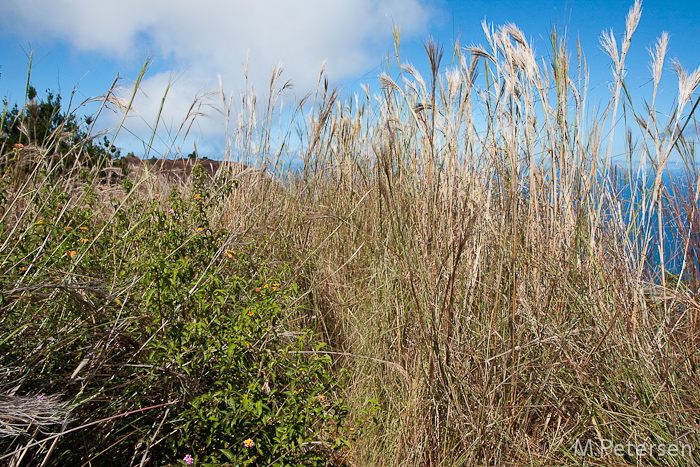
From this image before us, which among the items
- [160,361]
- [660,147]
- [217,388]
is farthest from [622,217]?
[160,361]

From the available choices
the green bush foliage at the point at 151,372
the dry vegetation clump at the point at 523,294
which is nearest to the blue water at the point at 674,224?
the dry vegetation clump at the point at 523,294

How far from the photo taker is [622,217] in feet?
5.52

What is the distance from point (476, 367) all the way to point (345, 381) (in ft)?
2.36

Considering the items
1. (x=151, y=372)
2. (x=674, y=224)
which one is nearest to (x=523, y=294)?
(x=674, y=224)

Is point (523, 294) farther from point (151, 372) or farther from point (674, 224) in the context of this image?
point (151, 372)

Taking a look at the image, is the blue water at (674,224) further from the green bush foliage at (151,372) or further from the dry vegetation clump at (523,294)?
the green bush foliage at (151,372)

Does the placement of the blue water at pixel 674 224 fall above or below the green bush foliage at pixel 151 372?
above

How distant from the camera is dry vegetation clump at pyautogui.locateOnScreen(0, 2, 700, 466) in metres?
1.37

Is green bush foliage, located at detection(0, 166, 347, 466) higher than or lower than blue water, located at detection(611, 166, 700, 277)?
lower

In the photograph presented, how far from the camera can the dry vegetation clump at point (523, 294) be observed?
4.48 ft

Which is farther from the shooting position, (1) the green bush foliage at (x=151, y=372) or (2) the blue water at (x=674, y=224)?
(2) the blue water at (x=674, y=224)

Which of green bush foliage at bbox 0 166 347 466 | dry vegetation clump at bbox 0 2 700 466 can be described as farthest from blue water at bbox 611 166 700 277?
green bush foliage at bbox 0 166 347 466

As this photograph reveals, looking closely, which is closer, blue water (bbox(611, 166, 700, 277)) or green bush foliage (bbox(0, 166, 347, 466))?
green bush foliage (bbox(0, 166, 347, 466))

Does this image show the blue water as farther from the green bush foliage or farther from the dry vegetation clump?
the green bush foliage
